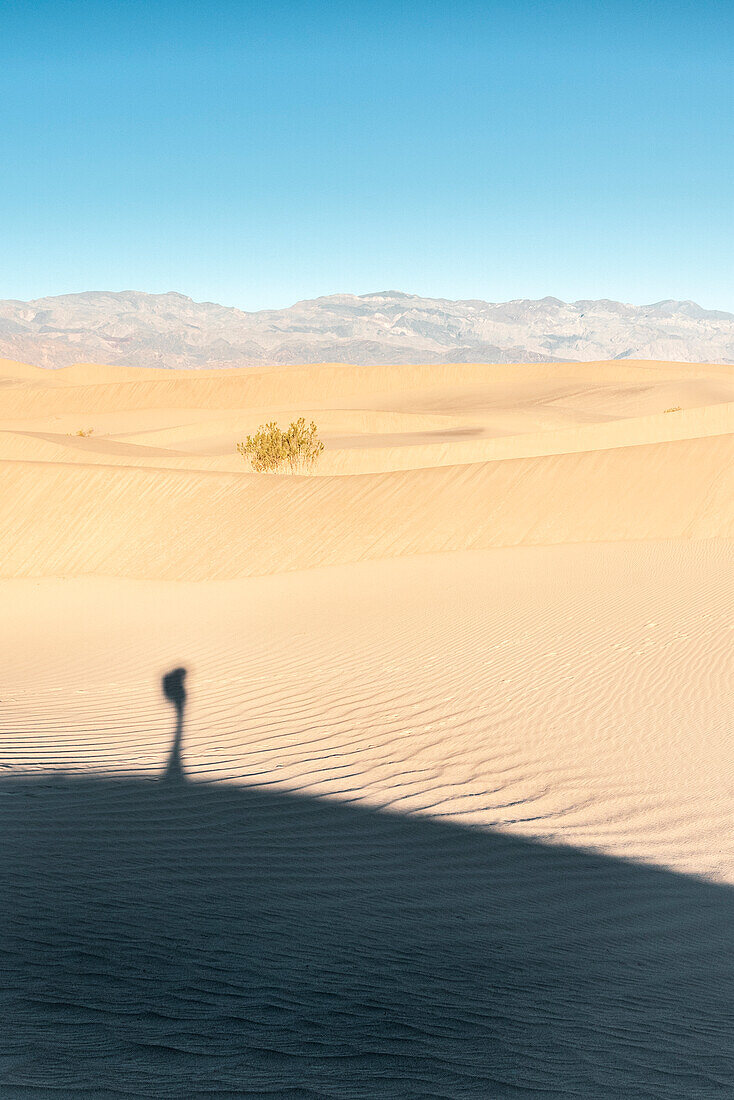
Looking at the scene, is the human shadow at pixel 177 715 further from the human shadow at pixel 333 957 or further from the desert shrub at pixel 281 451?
the desert shrub at pixel 281 451

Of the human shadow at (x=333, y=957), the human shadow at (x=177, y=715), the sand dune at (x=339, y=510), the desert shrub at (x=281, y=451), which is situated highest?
the desert shrub at (x=281, y=451)

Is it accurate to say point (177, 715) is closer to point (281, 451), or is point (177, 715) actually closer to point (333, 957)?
point (333, 957)

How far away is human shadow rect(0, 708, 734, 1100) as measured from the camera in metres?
2.66

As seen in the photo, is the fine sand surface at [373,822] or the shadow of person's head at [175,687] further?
the shadow of person's head at [175,687]

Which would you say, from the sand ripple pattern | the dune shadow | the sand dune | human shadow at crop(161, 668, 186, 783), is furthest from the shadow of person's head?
the sand dune

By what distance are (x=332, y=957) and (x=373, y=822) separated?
1720 mm

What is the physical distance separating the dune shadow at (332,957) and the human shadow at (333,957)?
12 millimetres

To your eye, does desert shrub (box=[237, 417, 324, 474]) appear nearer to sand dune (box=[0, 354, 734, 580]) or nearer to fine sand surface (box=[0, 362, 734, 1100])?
sand dune (box=[0, 354, 734, 580])

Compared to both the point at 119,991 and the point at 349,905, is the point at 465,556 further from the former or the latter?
the point at 119,991

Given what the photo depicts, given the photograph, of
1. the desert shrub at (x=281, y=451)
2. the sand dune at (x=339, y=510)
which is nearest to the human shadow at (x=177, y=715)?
the sand dune at (x=339, y=510)

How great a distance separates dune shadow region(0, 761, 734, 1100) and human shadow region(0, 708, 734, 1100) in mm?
12

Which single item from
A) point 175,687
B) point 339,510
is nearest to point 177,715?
point 175,687

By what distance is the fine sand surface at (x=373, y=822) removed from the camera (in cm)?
285

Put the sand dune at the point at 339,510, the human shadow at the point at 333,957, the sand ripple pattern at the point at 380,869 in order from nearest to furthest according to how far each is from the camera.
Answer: the human shadow at the point at 333,957
the sand ripple pattern at the point at 380,869
the sand dune at the point at 339,510
